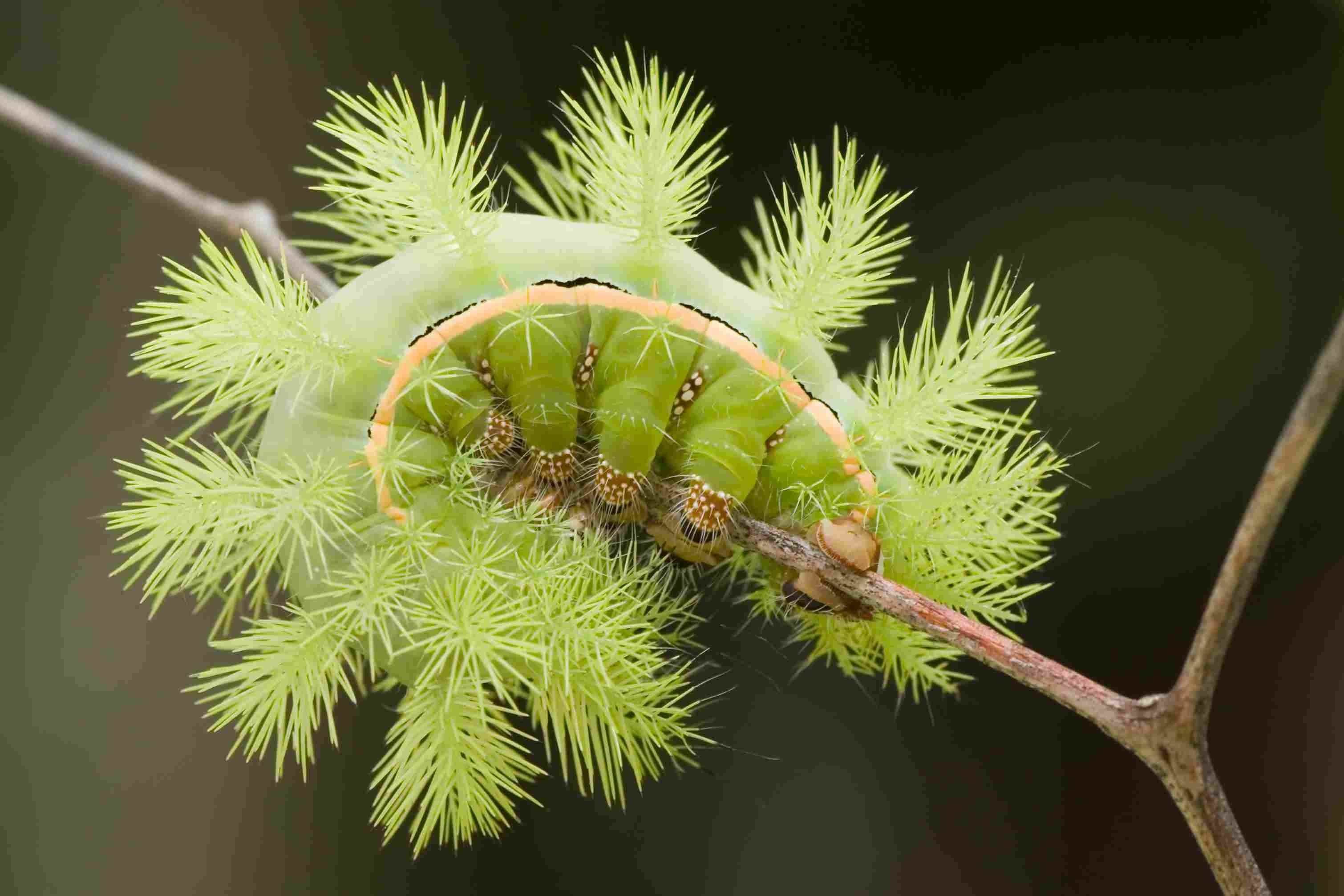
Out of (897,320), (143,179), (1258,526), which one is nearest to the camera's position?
(1258,526)

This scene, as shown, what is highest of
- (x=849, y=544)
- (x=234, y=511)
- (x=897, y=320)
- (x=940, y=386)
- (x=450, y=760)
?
(x=897, y=320)

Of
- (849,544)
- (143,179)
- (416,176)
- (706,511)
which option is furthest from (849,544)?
(143,179)

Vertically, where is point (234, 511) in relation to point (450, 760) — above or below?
above

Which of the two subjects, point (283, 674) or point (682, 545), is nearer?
point (283, 674)

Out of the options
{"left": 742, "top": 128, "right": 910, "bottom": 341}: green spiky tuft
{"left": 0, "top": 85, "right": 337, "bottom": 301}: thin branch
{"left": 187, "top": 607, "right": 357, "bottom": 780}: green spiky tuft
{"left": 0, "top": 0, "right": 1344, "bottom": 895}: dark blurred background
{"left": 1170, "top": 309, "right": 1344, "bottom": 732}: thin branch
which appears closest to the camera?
{"left": 1170, "top": 309, "right": 1344, "bottom": 732}: thin branch

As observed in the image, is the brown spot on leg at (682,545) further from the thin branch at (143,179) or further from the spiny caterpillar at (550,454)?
the thin branch at (143,179)

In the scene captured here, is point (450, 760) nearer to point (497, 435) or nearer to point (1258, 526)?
point (497, 435)

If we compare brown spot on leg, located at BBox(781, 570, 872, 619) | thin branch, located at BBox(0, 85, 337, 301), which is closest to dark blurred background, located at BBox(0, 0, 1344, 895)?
thin branch, located at BBox(0, 85, 337, 301)

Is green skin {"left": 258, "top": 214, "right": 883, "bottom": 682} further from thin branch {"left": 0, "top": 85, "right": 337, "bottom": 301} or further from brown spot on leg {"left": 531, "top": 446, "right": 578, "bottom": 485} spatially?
thin branch {"left": 0, "top": 85, "right": 337, "bottom": 301}
